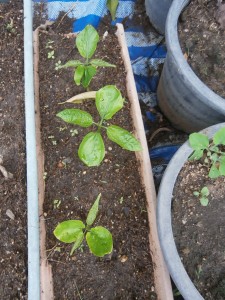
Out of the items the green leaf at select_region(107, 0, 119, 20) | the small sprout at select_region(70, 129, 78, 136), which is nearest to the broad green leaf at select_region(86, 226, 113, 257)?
the small sprout at select_region(70, 129, 78, 136)

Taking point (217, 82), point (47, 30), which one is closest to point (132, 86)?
point (217, 82)

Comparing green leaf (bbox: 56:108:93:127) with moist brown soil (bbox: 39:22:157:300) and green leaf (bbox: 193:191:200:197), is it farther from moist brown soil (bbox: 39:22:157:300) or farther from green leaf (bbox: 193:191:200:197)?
green leaf (bbox: 193:191:200:197)

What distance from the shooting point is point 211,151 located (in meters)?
1.13

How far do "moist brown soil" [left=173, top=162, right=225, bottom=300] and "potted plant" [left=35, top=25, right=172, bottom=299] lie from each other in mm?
105

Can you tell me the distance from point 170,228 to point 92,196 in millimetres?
295

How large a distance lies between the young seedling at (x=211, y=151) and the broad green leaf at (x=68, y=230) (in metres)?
0.40

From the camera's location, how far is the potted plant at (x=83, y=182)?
1.11 m

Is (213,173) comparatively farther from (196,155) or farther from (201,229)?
(201,229)

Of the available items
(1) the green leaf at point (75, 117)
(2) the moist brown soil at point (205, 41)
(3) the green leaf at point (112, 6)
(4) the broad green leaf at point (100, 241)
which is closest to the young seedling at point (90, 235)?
(4) the broad green leaf at point (100, 241)

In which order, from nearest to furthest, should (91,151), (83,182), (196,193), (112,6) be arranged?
1. (91,151)
2. (196,193)
3. (83,182)
4. (112,6)

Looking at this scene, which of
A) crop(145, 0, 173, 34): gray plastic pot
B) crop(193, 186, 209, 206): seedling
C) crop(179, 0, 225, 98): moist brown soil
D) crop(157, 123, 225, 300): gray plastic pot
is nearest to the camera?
crop(157, 123, 225, 300): gray plastic pot

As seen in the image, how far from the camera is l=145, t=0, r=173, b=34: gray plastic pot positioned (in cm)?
151

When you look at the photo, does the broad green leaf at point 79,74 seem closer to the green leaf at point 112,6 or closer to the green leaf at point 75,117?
the green leaf at point 75,117

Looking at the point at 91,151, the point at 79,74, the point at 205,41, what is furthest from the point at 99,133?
the point at 205,41
